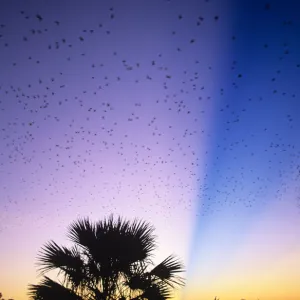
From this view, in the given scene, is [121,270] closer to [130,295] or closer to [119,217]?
[130,295]

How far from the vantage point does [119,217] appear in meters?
7.12

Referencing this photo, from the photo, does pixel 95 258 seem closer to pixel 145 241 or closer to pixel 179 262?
pixel 145 241

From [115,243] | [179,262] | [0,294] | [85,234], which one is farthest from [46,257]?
[0,294]

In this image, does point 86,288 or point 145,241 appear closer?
point 86,288

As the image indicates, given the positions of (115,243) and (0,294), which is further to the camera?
(0,294)

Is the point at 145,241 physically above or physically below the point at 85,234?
below

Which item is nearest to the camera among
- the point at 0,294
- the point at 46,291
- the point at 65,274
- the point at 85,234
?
the point at 46,291

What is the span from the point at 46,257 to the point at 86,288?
1.32m

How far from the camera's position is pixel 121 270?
650cm

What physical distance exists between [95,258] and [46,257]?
1.31 meters

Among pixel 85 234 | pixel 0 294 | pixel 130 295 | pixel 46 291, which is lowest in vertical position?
pixel 130 295

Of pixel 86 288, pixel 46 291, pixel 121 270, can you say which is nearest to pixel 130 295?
pixel 121 270

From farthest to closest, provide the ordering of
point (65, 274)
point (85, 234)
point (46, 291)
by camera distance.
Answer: point (85, 234) → point (65, 274) → point (46, 291)

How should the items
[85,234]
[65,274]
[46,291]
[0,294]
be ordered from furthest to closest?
[0,294]
[85,234]
[65,274]
[46,291]
